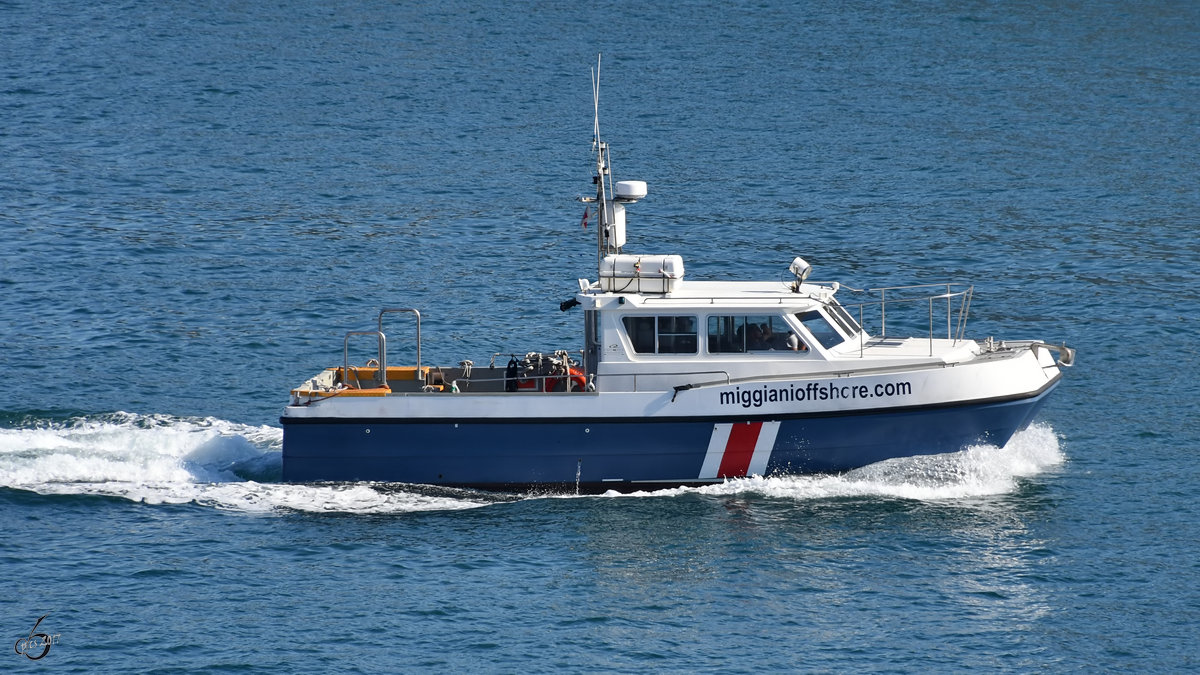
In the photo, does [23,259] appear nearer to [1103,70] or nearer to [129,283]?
[129,283]

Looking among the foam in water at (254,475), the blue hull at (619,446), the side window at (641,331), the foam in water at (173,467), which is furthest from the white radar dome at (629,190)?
the foam in water at (173,467)

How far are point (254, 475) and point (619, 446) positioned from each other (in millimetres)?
5637

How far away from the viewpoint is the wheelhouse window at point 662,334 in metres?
21.1

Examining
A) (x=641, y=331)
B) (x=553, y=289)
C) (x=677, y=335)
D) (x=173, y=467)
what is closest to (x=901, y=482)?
(x=677, y=335)

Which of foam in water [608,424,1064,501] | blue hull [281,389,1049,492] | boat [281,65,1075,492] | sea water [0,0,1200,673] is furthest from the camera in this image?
foam in water [608,424,1064,501]

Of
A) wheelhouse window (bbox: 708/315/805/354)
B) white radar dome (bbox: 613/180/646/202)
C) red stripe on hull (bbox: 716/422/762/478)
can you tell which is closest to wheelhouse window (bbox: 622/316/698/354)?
wheelhouse window (bbox: 708/315/805/354)

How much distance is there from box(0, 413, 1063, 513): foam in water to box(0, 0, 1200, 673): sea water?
0.07 m

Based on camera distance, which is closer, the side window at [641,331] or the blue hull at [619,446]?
the blue hull at [619,446]

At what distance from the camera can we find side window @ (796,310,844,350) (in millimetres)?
Answer: 21156

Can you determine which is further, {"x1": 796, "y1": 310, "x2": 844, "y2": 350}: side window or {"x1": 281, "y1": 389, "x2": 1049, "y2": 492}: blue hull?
{"x1": 796, "y1": 310, "x2": 844, "y2": 350}: side window

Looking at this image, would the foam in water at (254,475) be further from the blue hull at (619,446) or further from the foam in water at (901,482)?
the blue hull at (619,446)

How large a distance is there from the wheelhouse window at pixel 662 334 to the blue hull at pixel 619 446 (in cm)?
113

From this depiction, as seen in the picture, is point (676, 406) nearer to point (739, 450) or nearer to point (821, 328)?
point (739, 450)

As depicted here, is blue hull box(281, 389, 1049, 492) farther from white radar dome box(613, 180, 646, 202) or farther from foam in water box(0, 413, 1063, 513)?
white radar dome box(613, 180, 646, 202)
